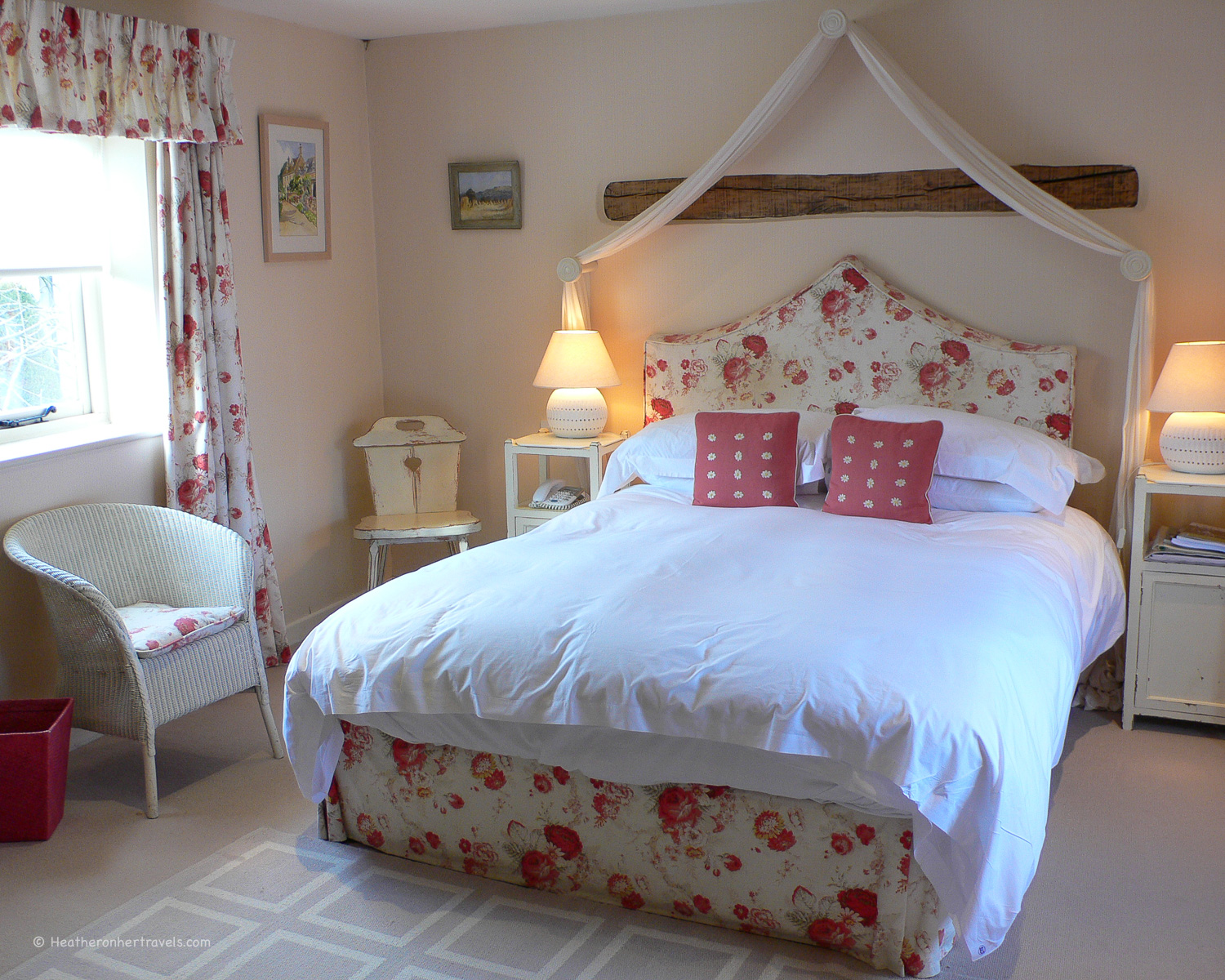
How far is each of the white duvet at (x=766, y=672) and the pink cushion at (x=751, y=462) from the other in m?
0.53

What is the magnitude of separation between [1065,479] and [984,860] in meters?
1.89

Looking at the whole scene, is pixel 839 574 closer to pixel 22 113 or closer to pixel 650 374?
pixel 650 374

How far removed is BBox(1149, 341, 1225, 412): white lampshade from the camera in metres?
3.60

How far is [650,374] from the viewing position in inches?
185

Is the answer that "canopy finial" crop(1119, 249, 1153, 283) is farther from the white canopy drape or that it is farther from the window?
the window

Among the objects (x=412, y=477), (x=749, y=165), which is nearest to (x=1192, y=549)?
(x=749, y=165)

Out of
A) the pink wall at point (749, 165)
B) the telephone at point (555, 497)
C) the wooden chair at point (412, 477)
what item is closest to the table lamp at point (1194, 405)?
the pink wall at point (749, 165)

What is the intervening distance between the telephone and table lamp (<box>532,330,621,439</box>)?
0.23m

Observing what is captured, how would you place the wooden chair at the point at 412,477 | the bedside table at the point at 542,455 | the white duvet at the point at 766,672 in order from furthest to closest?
the wooden chair at the point at 412,477 < the bedside table at the point at 542,455 < the white duvet at the point at 766,672

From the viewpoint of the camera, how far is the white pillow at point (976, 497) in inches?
149

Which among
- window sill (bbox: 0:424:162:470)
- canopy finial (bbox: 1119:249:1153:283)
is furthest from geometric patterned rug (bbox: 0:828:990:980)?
canopy finial (bbox: 1119:249:1153:283)

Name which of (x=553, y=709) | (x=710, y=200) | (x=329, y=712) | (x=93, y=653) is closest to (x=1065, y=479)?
(x=710, y=200)

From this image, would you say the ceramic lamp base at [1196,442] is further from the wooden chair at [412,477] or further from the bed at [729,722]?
the wooden chair at [412,477]

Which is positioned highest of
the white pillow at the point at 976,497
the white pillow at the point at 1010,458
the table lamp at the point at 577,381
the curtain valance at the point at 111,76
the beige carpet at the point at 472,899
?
the curtain valance at the point at 111,76
